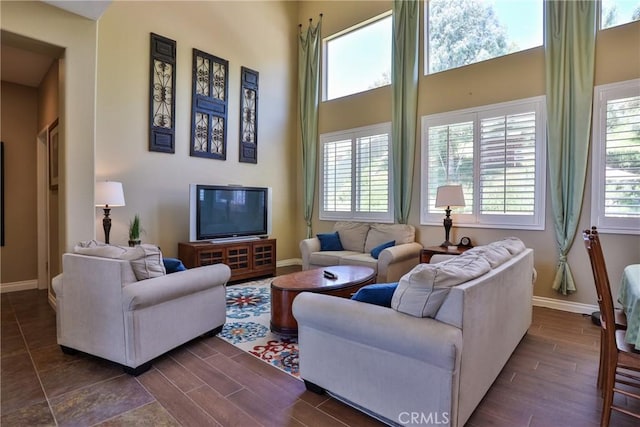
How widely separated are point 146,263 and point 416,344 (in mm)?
1951

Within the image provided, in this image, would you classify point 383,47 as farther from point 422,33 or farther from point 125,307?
point 125,307

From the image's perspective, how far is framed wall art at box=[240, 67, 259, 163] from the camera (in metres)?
5.62

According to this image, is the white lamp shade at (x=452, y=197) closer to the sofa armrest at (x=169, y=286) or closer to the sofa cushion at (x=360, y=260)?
the sofa cushion at (x=360, y=260)

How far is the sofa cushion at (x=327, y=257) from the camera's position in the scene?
15.4 feet

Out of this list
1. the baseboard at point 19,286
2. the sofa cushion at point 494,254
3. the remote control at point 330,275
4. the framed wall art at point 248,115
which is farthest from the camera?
the framed wall art at point 248,115

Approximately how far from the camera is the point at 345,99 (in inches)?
233

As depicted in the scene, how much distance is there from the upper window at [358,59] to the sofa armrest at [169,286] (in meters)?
4.22

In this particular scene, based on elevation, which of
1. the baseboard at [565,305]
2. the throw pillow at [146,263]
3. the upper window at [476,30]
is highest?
the upper window at [476,30]

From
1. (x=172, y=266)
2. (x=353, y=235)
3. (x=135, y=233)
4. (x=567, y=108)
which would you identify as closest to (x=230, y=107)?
(x=135, y=233)

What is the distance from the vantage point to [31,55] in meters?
3.76

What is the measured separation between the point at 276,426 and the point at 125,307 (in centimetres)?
131

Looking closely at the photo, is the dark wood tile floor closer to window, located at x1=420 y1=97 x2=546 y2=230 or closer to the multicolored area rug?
the multicolored area rug

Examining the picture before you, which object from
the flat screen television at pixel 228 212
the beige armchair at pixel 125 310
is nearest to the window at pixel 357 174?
the flat screen television at pixel 228 212

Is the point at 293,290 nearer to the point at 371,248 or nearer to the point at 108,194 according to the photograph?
the point at 371,248
